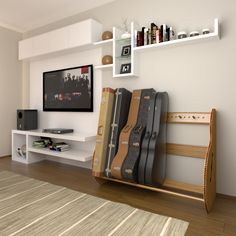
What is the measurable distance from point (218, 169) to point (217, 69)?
43.5 inches

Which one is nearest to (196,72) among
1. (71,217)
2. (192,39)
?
(192,39)

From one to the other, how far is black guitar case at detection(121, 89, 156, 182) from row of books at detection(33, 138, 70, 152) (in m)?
1.42

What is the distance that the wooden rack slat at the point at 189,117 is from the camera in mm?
2408

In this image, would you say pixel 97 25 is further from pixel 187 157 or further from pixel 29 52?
pixel 187 157

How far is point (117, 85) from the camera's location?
10.3ft

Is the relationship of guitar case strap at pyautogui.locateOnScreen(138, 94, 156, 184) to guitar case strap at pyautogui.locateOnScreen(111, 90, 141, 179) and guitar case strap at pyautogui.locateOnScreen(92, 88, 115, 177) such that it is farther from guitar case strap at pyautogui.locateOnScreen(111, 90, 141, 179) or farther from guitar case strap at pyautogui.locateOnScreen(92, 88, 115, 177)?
guitar case strap at pyautogui.locateOnScreen(92, 88, 115, 177)

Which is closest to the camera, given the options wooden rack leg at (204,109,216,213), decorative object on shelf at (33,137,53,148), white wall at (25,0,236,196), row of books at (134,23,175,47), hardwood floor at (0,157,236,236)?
hardwood floor at (0,157,236,236)

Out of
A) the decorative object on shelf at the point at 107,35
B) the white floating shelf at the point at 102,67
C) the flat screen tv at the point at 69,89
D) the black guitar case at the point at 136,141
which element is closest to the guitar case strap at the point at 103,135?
the black guitar case at the point at 136,141

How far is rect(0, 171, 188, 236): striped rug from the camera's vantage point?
169 centimetres

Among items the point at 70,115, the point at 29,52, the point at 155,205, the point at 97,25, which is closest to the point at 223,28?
the point at 97,25

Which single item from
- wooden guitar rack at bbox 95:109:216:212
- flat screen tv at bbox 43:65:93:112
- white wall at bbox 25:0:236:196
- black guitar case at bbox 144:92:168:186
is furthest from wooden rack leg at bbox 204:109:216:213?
flat screen tv at bbox 43:65:93:112

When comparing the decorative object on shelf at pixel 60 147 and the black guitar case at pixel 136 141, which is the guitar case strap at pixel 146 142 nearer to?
the black guitar case at pixel 136 141

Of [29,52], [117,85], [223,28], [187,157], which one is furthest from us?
[29,52]

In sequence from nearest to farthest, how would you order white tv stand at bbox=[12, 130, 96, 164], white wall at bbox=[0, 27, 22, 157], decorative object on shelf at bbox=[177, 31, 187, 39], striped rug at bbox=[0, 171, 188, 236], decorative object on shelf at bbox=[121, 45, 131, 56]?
striped rug at bbox=[0, 171, 188, 236] → decorative object on shelf at bbox=[177, 31, 187, 39] → decorative object on shelf at bbox=[121, 45, 131, 56] → white tv stand at bbox=[12, 130, 96, 164] → white wall at bbox=[0, 27, 22, 157]
